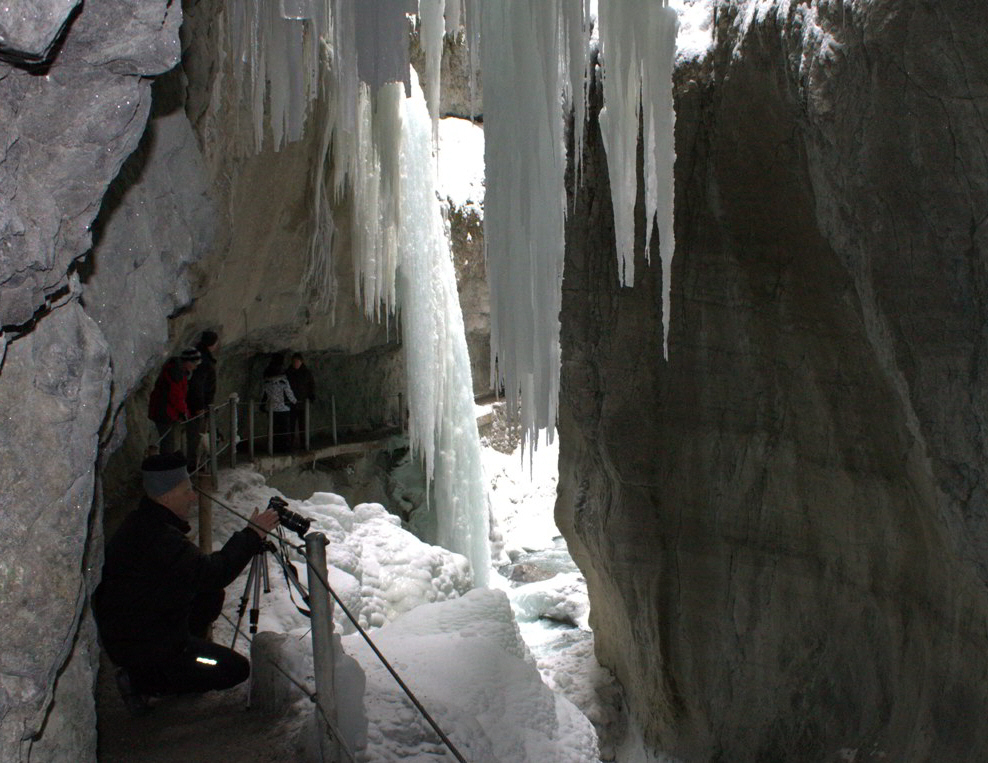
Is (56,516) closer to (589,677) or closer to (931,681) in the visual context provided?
(931,681)

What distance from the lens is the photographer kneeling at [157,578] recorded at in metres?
3.45

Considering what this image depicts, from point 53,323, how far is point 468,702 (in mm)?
2051

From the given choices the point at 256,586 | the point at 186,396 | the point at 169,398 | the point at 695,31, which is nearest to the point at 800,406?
the point at 695,31

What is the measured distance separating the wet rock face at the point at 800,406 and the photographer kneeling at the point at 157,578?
9.87ft

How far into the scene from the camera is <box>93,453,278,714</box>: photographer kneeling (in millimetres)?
3445

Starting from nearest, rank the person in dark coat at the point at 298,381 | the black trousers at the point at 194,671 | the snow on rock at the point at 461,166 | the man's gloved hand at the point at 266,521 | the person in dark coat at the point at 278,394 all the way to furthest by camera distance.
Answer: the man's gloved hand at the point at 266,521
the black trousers at the point at 194,671
the person in dark coat at the point at 278,394
the person in dark coat at the point at 298,381
the snow on rock at the point at 461,166

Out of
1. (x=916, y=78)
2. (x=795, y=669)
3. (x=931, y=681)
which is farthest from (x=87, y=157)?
(x=795, y=669)

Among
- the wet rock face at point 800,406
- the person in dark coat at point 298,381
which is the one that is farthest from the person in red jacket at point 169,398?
the person in dark coat at point 298,381

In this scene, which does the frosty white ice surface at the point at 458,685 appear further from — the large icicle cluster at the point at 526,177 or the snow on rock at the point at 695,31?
the snow on rock at the point at 695,31

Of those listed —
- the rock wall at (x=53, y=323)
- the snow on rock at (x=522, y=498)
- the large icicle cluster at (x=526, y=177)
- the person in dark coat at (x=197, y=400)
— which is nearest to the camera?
the rock wall at (x=53, y=323)

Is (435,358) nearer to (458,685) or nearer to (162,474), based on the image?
(458,685)

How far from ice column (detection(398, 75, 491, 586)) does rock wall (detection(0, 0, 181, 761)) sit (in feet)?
25.1

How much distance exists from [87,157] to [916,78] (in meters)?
3.32

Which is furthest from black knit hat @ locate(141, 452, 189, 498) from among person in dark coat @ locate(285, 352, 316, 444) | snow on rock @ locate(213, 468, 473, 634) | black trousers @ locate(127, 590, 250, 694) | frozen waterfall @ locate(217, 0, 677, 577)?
person in dark coat @ locate(285, 352, 316, 444)
